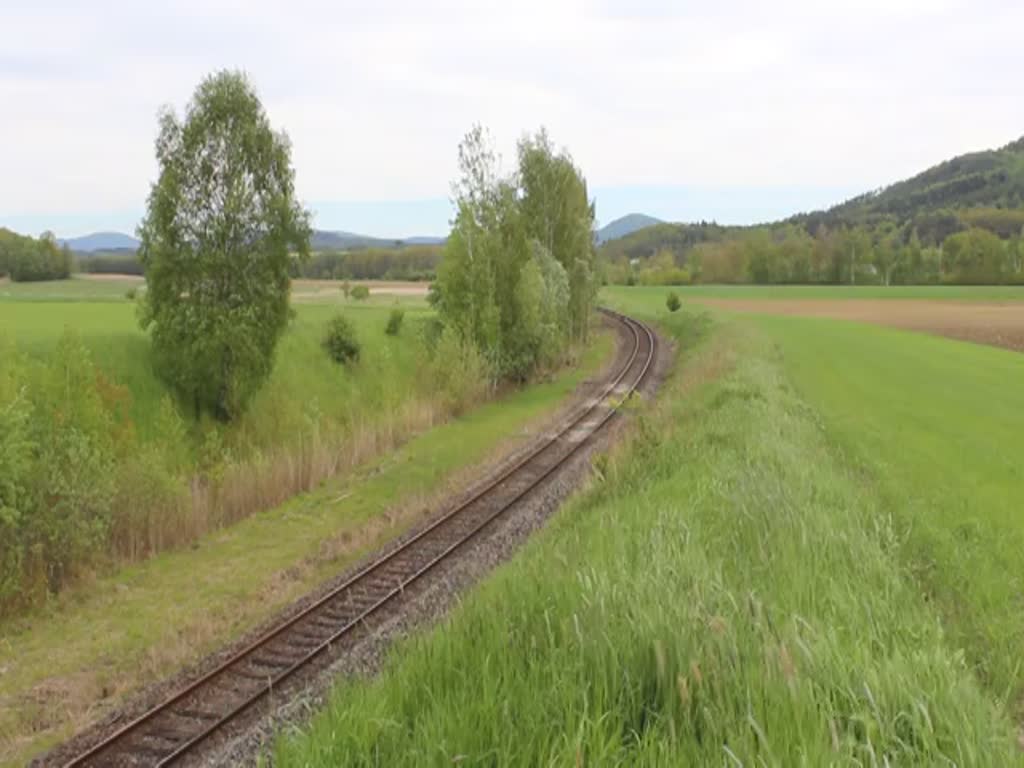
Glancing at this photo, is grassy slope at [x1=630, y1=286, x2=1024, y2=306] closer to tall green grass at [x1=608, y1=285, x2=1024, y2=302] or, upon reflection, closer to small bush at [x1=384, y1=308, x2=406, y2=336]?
tall green grass at [x1=608, y1=285, x2=1024, y2=302]

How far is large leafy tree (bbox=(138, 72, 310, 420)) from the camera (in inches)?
865

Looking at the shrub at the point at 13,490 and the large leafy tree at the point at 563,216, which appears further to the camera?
the large leafy tree at the point at 563,216

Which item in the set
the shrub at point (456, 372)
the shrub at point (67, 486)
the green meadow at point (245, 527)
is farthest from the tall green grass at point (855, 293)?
the shrub at point (67, 486)

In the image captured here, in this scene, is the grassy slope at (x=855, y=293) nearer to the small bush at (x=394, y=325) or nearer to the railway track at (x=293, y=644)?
the small bush at (x=394, y=325)

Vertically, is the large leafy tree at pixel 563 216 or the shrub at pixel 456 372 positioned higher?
the large leafy tree at pixel 563 216

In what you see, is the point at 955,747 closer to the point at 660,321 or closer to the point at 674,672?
the point at 674,672

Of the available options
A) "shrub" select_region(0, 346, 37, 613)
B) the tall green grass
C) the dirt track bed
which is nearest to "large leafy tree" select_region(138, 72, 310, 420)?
"shrub" select_region(0, 346, 37, 613)

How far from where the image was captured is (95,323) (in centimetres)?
3088

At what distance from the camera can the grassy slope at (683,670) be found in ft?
13.5

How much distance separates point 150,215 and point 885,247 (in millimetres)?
133830

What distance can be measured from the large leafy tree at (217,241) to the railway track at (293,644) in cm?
869

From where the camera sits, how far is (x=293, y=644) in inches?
465

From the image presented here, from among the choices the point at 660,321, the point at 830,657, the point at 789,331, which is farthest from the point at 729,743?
the point at 660,321

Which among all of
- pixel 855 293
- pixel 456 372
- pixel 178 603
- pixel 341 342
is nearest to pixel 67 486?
pixel 178 603
